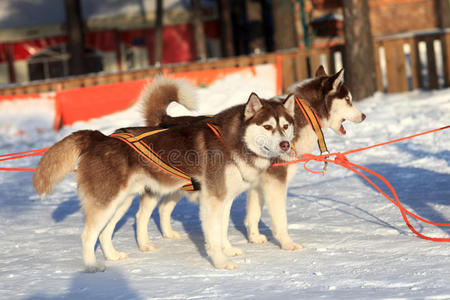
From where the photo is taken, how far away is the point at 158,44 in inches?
822

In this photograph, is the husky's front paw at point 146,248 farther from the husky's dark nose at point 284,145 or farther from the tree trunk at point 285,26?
the tree trunk at point 285,26

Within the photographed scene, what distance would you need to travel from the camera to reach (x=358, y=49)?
11164mm

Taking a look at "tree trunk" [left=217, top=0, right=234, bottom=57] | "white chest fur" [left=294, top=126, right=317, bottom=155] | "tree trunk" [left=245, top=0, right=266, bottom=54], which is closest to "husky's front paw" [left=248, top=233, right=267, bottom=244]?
"white chest fur" [left=294, top=126, right=317, bottom=155]

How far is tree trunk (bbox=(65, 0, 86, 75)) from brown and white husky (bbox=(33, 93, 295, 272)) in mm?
14391

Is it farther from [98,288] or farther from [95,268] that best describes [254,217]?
[98,288]

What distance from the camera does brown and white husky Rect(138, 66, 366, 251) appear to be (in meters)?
4.61

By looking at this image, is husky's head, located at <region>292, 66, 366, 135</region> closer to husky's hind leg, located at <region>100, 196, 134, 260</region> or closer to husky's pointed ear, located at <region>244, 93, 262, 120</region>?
husky's pointed ear, located at <region>244, 93, 262, 120</region>

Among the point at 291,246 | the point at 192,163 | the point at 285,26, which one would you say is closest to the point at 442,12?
the point at 285,26

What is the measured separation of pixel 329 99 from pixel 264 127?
115cm

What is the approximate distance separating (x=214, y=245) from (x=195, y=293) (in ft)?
2.16

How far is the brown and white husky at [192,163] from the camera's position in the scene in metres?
4.18

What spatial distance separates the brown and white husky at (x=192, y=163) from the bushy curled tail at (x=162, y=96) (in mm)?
586

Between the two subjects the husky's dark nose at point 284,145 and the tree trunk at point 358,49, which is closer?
the husky's dark nose at point 284,145

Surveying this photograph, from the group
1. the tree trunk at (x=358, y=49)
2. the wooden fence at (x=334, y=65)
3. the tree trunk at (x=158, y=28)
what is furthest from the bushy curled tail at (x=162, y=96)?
the tree trunk at (x=158, y=28)
